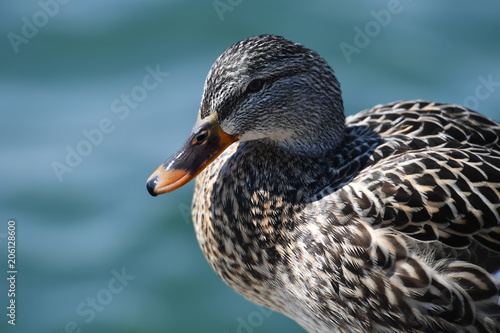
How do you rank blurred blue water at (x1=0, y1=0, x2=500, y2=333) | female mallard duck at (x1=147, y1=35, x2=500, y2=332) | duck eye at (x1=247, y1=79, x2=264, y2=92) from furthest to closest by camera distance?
1. blurred blue water at (x1=0, y1=0, x2=500, y2=333)
2. duck eye at (x1=247, y1=79, x2=264, y2=92)
3. female mallard duck at (x1=147, y1=35, x2=500, y2=332)

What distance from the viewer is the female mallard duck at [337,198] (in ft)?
10.6

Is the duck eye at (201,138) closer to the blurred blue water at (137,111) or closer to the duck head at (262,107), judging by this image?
the duck head at (262,107)

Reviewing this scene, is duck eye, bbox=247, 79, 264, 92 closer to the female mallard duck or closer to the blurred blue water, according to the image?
the female mallard duck

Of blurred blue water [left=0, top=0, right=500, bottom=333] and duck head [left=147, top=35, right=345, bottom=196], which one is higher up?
duck head [left=147, top=35, right=345, bottom=196]

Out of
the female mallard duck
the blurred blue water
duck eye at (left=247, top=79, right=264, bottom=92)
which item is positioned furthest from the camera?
the blurred blue water

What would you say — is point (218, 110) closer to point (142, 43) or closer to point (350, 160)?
point (350, 160)

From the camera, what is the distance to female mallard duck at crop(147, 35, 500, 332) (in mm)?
Answer: 3236

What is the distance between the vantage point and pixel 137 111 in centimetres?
562

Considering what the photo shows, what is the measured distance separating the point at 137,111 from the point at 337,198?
256 cm

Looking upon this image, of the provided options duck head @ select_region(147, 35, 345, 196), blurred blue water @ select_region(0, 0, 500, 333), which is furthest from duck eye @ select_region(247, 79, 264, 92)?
blurred blue water @ select_region(0, 0, 500, 333)

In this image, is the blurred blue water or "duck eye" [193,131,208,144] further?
the blurred blue water

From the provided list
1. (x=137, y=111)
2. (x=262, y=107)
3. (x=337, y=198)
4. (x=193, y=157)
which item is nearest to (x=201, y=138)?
(x=193, y=157)

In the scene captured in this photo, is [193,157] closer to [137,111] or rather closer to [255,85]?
[255,85]

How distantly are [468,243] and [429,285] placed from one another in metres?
0.23
